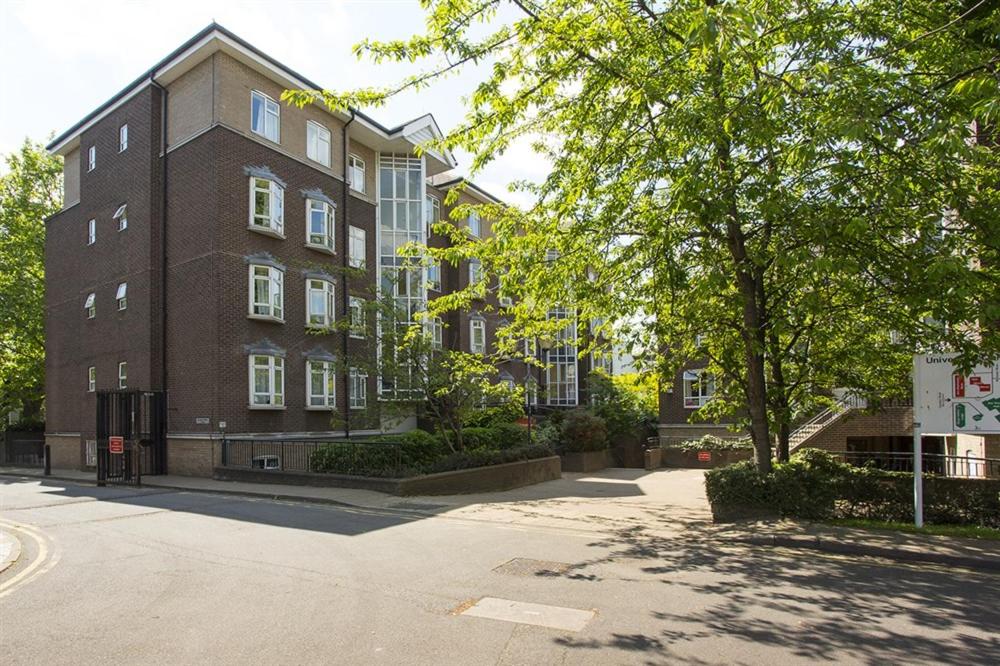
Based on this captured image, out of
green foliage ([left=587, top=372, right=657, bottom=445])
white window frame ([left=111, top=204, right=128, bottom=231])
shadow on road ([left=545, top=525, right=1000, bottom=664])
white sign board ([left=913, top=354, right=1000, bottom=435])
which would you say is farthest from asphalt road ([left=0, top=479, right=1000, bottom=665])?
green foliage ([left=587, top=372, right=657, bottom=445])

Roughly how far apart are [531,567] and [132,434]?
56.8ft

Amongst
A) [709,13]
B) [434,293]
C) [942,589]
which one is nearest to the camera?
[709,13]

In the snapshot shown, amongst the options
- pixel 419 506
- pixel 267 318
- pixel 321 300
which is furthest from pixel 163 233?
pixel 419 506

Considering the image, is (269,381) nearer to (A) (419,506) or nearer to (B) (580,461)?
(A) (419,506)

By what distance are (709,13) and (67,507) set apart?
15249 mm

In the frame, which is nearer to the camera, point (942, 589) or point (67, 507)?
point (942, 589)

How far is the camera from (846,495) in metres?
11.2

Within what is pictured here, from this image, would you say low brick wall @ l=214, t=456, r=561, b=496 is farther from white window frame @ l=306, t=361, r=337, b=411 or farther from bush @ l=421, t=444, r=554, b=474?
white window frame @ l=306, t=361, r=337, b=411

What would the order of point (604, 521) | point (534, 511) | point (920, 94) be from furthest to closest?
point (534, 511) < point (604, 521) < point (920, 94)

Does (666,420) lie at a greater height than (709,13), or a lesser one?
lesser

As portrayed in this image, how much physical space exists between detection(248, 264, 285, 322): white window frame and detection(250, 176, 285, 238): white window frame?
126cm

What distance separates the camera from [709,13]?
5887 mm

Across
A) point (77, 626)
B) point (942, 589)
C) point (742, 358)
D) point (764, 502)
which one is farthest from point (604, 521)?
point (77, 626)

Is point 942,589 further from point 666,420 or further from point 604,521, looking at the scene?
point 666,420
